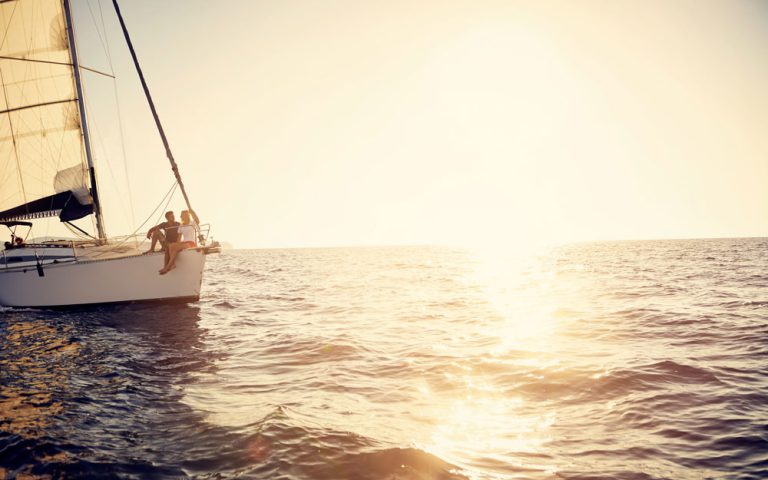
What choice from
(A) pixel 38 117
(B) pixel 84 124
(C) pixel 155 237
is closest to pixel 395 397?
(C) pixel 155 237

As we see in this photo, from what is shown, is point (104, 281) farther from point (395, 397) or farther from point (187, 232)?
point (395, 397)

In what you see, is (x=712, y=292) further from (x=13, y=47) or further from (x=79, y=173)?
(x=13, y=47)

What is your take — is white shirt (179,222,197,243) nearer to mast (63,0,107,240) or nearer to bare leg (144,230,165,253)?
bare leg (144,230,165,253)

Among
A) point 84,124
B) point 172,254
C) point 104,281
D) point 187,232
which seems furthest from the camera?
point 84,124

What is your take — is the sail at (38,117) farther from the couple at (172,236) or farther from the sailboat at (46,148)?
Result: the couple at (172,236)

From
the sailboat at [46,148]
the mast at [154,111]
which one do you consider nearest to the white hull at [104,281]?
the sailboat at [46,148]

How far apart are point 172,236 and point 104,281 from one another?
3239mm

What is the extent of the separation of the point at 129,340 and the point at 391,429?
8468 mm

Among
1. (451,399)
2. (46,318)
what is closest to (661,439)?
(451,399)

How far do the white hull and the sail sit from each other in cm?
341

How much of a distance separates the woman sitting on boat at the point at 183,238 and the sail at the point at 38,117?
18.9ft

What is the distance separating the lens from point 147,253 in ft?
49.7

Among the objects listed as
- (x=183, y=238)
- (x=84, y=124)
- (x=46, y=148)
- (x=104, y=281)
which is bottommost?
(x=104, y=281)

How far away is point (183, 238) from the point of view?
51.5 ft
